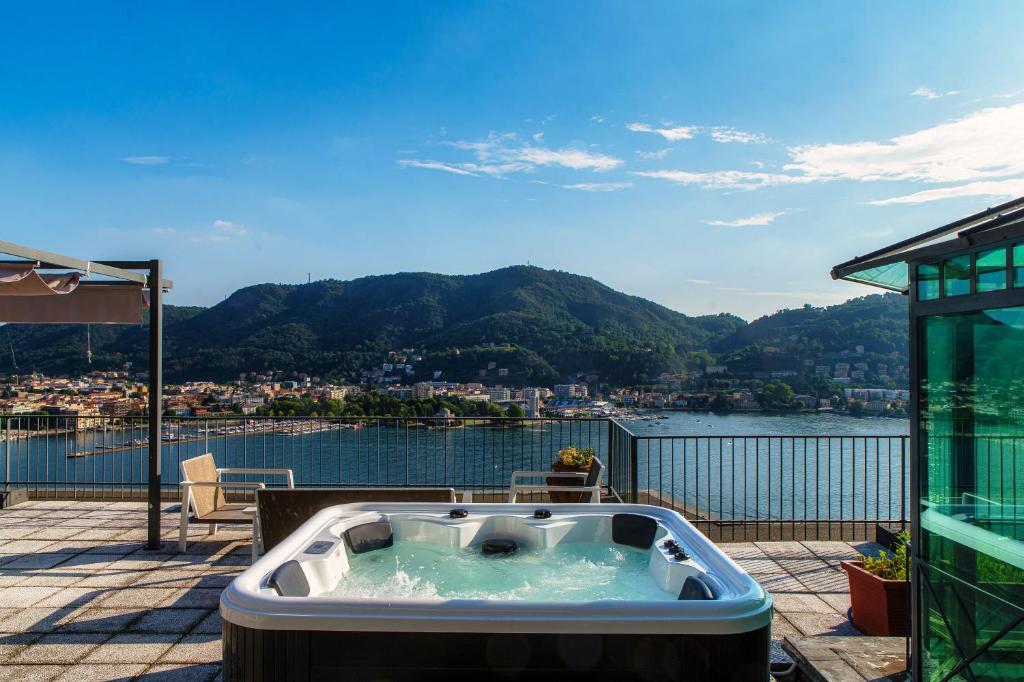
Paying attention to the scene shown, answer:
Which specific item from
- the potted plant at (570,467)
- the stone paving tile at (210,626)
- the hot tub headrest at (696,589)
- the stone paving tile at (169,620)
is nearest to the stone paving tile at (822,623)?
the hot tub headrest at (696,589)

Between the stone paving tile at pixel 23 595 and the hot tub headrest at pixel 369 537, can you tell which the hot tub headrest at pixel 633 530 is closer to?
the hot tub headrest at pixel 369 537

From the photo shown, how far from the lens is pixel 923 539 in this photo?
8.38ft

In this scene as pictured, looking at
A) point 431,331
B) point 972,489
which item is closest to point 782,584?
point 972,489

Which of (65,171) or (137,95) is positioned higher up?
(137,95)

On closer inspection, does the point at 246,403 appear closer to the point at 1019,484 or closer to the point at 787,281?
the point at 1019,484

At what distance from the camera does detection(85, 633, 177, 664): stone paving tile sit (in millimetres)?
3002

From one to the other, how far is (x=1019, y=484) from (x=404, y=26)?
789 cm

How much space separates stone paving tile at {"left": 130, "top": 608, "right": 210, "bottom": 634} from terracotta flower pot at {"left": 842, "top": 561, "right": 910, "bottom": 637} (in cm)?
354

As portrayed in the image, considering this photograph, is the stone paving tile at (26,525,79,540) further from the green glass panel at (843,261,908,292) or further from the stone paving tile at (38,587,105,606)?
the green glass panel at (843,261,908,292)

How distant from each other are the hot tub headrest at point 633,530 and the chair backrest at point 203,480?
3.05 m

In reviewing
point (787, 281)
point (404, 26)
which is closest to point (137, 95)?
point (404, 26)

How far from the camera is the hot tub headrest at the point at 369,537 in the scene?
3701 mm

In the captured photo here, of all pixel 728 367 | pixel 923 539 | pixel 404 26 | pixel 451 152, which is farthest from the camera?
pixel 728 367

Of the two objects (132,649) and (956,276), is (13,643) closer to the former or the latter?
(132,649)
